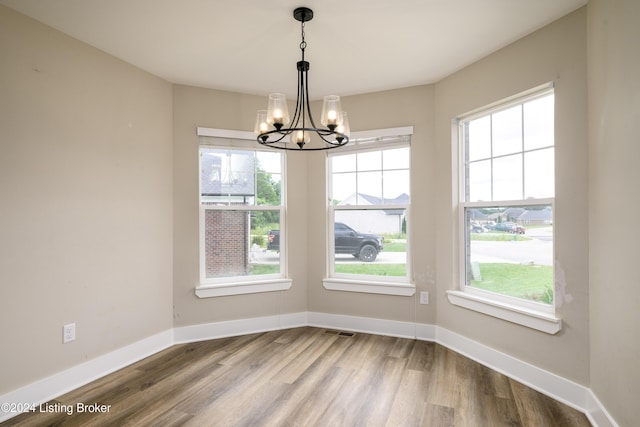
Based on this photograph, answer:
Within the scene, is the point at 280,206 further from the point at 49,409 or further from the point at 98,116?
Result: the point at 49,409

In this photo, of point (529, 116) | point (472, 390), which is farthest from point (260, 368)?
point (529, 116)

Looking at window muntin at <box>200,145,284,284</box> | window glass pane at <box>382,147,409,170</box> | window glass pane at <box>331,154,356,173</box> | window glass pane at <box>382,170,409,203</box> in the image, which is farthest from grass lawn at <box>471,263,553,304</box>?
window muntin at <box>200,145,284,284</box>

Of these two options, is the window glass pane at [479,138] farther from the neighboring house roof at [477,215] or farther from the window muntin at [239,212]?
the window muntin at [239,212]

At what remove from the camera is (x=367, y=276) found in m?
3.80

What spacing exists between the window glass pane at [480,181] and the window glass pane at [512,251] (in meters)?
0.11

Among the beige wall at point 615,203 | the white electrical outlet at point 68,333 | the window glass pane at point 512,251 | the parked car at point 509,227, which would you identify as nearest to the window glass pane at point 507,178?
the window glass pane at point 512,251

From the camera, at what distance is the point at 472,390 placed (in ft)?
8.07

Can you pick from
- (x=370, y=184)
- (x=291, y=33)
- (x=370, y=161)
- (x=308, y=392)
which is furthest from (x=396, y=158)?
(x=308, y=392)

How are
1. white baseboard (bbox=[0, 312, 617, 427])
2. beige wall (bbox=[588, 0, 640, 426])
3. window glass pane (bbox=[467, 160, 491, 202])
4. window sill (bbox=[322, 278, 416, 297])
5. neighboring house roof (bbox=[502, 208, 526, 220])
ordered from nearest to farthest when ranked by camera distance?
beige wall (bbox=[588, 0, 640, 426]) < white baseboard (bbox=[0, 312, 617, 427]) < neighboring house roof (bbox=[502, 208, 526, 220]) < window glass pane (bbox=[467, 160, 491, 202]) < window sill (bbox=[322, 278, 416, 297])

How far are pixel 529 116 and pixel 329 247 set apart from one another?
227cm

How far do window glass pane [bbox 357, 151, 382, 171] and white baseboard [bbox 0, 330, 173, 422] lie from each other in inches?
102

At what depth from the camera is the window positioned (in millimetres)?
2525

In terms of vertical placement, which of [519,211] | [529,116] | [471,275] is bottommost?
[471,275]

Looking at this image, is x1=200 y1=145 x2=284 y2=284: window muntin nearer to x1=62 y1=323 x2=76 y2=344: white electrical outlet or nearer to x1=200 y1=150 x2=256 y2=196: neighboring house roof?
x1=200 y1=150 x2=256 y2=196: neighboring house roof
